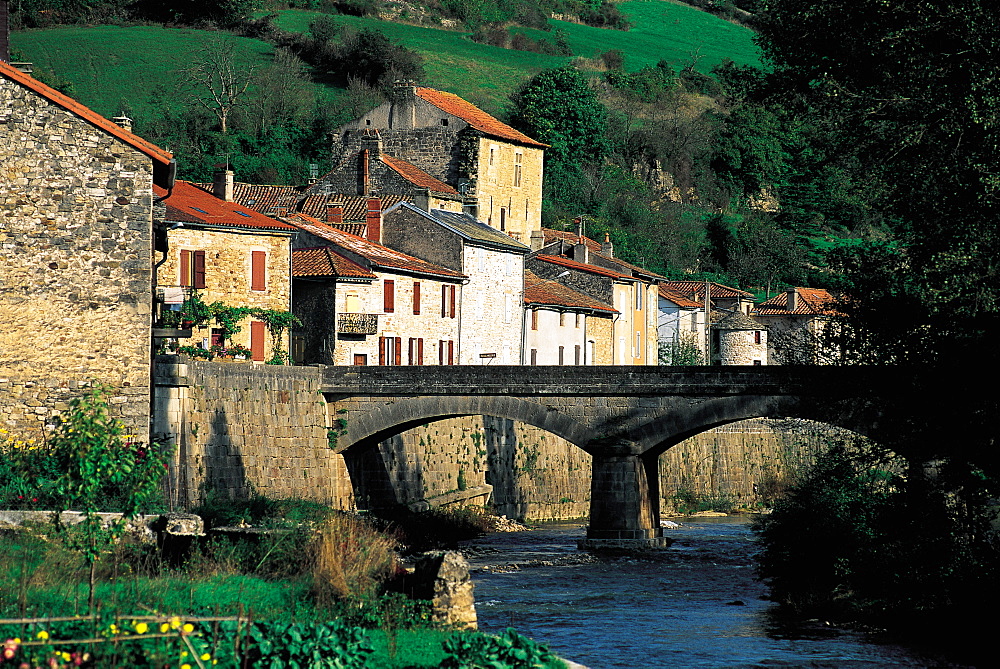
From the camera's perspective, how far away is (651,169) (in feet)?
333

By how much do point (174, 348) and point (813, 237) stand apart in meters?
71.1

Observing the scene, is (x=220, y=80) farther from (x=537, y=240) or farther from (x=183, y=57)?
(x=537, y=240)

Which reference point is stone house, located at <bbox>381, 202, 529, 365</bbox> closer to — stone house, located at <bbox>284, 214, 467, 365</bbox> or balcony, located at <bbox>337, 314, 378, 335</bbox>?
stone house, located at <bbox>284, 214, 467, 365</bbox>

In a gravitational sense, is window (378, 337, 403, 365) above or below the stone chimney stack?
below

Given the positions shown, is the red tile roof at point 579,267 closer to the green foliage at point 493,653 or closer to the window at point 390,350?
the window at point 390,350

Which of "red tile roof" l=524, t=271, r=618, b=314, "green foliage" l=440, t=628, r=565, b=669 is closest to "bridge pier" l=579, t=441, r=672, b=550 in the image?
"green foliage" l=440, t=628, r=565, b=669

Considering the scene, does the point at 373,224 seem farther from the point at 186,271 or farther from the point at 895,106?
the point at 895,106

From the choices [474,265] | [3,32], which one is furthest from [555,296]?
[3,32]

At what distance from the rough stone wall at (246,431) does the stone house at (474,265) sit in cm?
1605

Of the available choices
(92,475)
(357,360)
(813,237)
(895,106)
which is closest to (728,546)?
(357,360)

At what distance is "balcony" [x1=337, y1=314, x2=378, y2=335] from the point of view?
42469 millimetres

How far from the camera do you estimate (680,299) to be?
7588cm

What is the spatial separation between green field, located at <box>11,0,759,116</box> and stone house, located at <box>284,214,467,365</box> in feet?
124

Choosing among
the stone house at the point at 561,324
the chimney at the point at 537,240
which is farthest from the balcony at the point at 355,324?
the chimney at the point at 537,240
